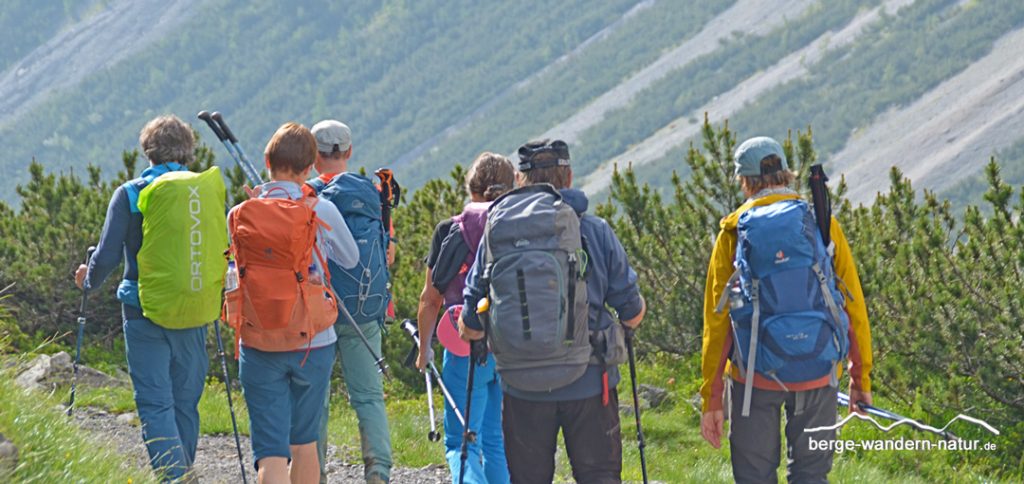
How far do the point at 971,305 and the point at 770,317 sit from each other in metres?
5.57

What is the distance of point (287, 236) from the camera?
520 centimetres

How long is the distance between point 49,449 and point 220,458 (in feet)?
11.3

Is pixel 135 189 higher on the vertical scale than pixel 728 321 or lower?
higher

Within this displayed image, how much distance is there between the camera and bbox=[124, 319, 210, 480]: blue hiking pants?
5738 millimetres

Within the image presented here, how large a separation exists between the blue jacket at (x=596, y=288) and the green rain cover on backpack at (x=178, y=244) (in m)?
1.46

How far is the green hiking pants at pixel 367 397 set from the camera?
19.9 ft

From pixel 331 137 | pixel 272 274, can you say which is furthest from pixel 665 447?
pixel 272 274

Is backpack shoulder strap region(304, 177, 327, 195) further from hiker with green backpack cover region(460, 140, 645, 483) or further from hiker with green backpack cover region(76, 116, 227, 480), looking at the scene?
hiker with green backpack cover region(460, 140, 645, 483)

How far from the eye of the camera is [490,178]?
215 inches

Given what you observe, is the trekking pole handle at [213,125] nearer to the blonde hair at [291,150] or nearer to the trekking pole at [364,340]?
the blonde hair at [291,150]

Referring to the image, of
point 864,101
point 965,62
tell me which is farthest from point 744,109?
point 965,62

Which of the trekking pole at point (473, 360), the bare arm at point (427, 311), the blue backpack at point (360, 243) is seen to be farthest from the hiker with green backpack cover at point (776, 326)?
the blue backpack at point (360, 243)

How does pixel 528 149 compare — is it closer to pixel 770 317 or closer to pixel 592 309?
pixel 592 309

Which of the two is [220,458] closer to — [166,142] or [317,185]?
[317,185]
